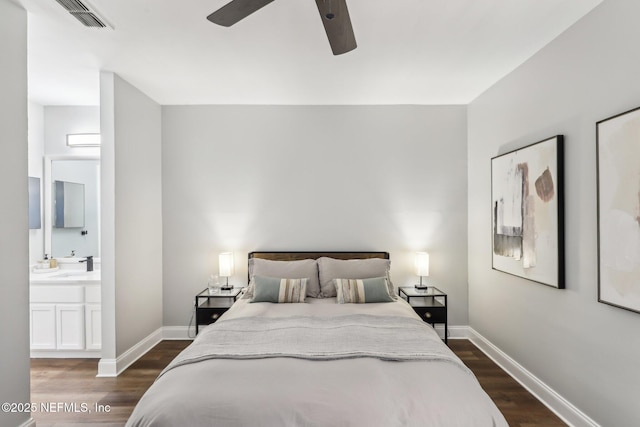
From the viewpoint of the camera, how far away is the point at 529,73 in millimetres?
2889

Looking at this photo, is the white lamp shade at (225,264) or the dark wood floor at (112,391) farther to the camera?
the white lamp shade at (225,264)

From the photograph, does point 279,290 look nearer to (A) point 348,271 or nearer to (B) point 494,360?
(A) point 348,271

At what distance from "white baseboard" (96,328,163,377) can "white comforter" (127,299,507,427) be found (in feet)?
5.37

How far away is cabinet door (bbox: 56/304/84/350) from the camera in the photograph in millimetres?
3430

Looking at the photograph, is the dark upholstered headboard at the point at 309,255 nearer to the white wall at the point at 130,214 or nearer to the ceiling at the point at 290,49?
the white wall at the point at 130,214

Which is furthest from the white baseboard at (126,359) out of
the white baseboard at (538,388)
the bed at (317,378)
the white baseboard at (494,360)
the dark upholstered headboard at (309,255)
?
the white baseboard at (538,388)

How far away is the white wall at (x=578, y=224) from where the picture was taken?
2.00 metres

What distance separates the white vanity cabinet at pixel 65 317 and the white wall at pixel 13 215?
1.22 meters

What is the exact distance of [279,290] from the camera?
333cm

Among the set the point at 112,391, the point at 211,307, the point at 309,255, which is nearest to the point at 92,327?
the point at 112,391

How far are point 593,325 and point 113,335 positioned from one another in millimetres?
3787

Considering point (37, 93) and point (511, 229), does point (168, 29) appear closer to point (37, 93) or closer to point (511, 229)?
point (37, 93)

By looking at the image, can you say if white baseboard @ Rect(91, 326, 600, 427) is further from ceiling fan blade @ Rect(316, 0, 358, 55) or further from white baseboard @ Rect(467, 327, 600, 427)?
ceiling fan blade @ Rect(316, 0, 358, 55)

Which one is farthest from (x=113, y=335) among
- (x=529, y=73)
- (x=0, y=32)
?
(x=529, y=73)
